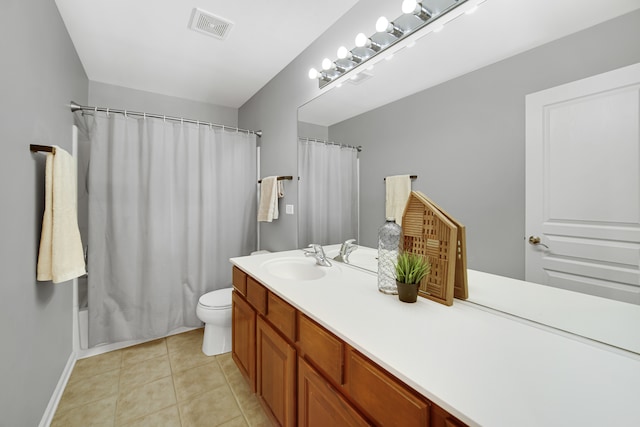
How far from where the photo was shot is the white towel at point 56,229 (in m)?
1.30

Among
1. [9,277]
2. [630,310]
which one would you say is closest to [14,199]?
[9,277]

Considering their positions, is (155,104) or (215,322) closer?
(215,322)

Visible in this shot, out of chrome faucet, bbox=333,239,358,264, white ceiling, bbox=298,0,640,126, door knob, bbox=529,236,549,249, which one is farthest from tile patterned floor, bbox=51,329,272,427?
white ceiling, bbox=298,0,640,126

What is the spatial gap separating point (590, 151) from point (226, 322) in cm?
226

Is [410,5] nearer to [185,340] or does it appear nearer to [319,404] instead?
[319,404]

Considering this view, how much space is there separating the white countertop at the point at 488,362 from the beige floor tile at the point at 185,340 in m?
1.76

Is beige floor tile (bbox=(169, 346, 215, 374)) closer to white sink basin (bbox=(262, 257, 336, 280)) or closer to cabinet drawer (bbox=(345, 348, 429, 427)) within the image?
white sink basin (bbox=(262, 257, 336, 280))

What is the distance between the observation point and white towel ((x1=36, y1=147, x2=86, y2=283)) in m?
1.30

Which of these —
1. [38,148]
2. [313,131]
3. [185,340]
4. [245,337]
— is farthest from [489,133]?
[185,340]

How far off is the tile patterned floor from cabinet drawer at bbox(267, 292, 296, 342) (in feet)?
2.39

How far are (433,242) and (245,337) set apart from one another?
3.92 ft

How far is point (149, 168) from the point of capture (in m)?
2.21

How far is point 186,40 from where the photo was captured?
186 cm

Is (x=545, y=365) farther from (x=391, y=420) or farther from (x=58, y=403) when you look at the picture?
(x=58, y=403)
